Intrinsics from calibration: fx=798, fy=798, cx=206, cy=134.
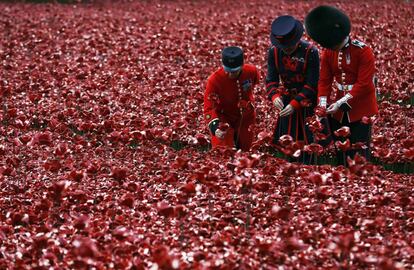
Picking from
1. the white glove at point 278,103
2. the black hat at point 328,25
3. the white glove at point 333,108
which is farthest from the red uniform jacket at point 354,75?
the white glove at point 278,103

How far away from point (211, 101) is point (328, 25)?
1.35 metres

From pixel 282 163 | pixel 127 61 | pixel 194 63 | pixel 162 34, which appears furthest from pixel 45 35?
pixel 282 163

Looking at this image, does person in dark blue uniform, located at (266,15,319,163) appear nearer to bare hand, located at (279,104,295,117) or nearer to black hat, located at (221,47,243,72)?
bare hand, located at (279,104,295,117)

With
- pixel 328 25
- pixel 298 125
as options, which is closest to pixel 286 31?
pixel 328 25

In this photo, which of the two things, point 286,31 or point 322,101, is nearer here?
point 286,31

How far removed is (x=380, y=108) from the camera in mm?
9359

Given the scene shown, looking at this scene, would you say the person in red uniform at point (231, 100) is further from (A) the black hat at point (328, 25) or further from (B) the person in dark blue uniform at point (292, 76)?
(A) the black hat at point (328, 25)

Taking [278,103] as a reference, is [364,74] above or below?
above

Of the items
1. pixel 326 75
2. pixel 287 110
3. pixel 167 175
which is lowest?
pixel 167 175

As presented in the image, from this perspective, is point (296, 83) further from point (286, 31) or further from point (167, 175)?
point (167, 175)

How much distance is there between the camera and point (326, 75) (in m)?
7.85

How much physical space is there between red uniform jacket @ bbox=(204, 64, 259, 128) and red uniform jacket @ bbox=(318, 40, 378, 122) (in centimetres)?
70

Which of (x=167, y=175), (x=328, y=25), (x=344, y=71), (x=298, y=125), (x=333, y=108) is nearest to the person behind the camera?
(x=167, y=175)

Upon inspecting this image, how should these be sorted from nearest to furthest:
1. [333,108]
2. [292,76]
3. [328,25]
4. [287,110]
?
1. [328,25]
2. [333,108]
3. [287,110]
4. [292,76]
